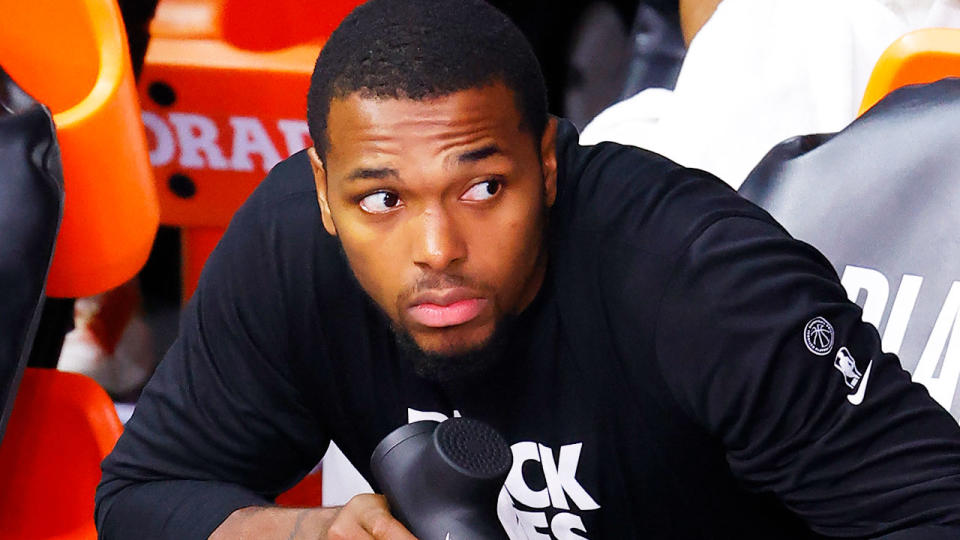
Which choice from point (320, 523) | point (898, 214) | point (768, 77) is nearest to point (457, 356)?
point (320, 523)

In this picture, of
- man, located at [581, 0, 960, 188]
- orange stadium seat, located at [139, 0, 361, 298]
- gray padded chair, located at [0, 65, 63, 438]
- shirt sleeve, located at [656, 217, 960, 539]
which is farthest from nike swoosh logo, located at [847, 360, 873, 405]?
orange stadium seat, located at [139, 0, 361, 298]

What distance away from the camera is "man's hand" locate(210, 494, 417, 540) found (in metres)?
0.83

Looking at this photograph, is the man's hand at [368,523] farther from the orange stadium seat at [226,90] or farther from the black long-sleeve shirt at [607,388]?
the orange stadium seat at [226,90]

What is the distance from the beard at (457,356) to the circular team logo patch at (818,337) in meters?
0.20

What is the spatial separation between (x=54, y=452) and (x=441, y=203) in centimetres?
69

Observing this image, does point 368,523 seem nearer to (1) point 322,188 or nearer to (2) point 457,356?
(2) point 457,356

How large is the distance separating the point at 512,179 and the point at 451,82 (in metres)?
0.08

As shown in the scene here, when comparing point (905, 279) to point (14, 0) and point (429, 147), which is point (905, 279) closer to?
point (429, 147)

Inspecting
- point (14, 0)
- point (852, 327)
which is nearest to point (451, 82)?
point (852, 327)

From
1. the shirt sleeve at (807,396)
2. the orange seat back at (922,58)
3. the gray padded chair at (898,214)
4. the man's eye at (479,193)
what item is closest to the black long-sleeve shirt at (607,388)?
the shirt sleeve at (807,396)

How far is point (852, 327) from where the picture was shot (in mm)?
870

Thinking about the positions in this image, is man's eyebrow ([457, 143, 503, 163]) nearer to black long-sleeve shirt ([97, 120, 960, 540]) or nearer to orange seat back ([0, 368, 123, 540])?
black long-sleeve shirt ([97, 120, 960, 540])

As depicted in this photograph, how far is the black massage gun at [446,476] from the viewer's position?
774 mm

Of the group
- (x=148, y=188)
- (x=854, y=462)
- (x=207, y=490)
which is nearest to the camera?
(x=854, y=462)
